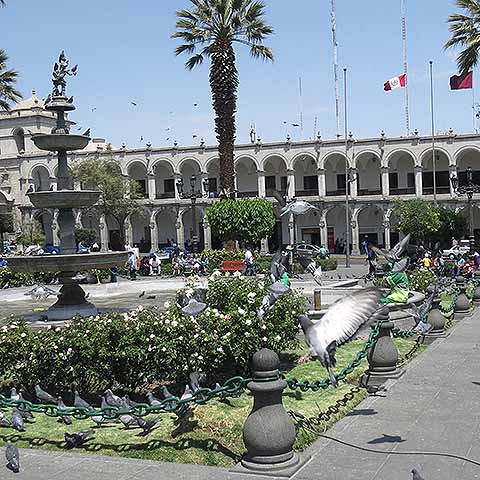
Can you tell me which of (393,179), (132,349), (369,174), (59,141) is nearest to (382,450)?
(132,349)

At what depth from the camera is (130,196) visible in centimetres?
5034

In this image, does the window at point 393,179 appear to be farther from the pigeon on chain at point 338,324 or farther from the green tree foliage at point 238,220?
the pigeon on chain at point 338,324

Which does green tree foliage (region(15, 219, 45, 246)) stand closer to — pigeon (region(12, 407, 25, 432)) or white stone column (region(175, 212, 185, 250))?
white stone column (region(175, 212, 185, 250))

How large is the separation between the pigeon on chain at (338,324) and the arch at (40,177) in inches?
2090

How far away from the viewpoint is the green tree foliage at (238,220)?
32.9 meters

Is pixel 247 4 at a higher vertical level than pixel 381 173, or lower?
higher

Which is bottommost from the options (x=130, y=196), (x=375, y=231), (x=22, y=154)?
(x=375, y=231)

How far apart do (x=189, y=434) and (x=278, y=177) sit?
4825 centimetres

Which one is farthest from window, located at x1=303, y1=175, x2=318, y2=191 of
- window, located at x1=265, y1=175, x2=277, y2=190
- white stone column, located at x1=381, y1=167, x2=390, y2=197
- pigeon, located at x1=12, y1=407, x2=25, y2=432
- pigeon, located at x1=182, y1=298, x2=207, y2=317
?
pigeon, located at x1=12, y1=407, x2=25, y2=432

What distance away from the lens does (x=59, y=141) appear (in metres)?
14.0

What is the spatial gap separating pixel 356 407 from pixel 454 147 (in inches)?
1676

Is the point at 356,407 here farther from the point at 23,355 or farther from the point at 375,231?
the point at 375,231

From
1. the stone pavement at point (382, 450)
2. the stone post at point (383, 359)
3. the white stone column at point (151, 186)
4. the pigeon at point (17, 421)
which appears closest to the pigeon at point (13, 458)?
the stone pavement at point (382, 450)

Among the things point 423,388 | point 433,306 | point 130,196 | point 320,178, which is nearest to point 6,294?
point 433,306
